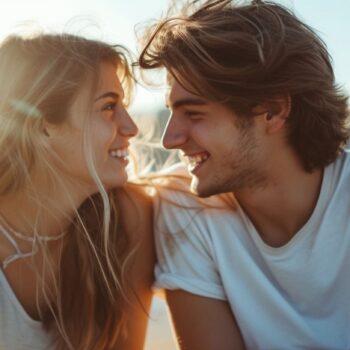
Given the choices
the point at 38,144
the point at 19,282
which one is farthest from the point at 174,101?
the point at 19,282

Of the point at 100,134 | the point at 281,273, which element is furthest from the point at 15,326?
the point at 281,273

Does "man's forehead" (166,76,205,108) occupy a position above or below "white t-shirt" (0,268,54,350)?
above

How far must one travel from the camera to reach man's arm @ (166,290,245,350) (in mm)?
3029

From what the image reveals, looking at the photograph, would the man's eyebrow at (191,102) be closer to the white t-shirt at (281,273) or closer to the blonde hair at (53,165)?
the blonde hair at (53,165)

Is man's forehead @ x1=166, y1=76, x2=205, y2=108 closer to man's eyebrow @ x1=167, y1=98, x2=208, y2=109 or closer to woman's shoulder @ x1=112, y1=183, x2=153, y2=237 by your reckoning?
man's eyebrow @ x1=167, y1=98, x2=208, y2=109

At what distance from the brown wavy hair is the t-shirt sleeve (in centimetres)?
62

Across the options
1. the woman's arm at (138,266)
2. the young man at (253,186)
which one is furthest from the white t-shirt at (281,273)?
the woman's arm at (138,266)

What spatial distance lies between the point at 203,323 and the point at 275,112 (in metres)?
1.19

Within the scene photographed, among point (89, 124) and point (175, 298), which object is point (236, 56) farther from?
point (175, 298)

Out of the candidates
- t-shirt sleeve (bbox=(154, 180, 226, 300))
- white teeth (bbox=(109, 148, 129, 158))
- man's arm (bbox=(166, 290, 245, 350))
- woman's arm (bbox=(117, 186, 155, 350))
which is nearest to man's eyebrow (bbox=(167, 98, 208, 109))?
white teeth (bbox=(109, 148, 129, 158))

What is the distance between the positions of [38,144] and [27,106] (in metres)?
0.21

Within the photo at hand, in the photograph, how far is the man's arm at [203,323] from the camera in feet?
9.94

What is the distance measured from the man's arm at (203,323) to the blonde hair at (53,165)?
320 millimetres

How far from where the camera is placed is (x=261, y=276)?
3062mm
